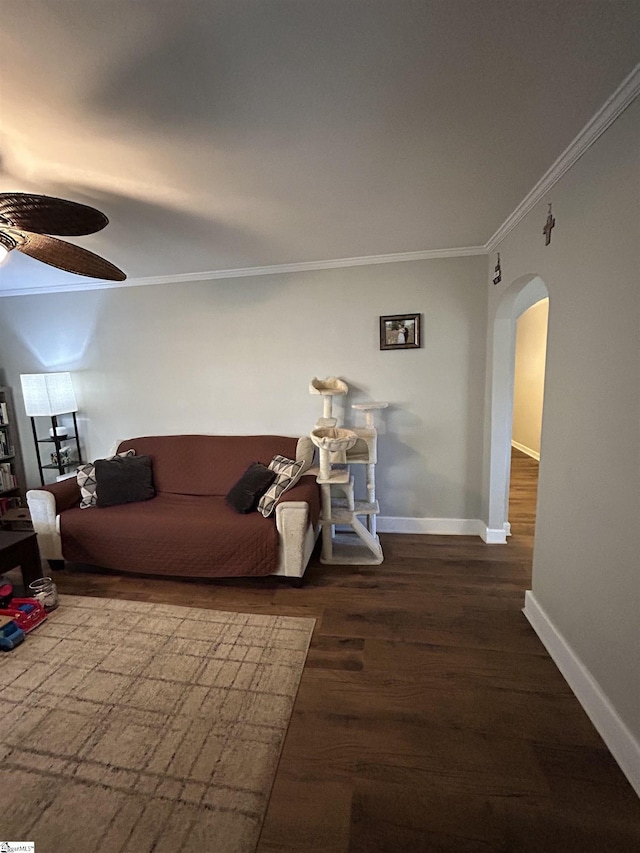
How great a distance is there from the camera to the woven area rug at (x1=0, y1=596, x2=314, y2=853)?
1.14 meters

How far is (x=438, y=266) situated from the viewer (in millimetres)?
2904

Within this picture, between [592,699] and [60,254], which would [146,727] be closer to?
[592,699]

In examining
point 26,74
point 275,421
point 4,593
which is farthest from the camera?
point 275,421

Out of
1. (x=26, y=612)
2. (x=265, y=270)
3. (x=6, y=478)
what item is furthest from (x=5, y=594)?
(x=265, y=270)

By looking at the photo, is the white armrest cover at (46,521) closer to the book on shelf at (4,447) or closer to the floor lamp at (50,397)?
the floor lamp at (50,397)

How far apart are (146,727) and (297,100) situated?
245cm

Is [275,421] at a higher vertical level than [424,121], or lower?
lower

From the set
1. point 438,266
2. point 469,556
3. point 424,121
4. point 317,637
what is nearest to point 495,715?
point 317,637

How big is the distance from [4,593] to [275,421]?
215cm

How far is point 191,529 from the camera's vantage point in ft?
7.88

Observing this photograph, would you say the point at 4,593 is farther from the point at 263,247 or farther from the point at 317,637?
the point at 263,247

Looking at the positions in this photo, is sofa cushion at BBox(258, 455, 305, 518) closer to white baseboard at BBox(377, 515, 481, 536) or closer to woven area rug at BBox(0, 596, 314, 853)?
woven area rug at BBox(0, 596, 314, 853)

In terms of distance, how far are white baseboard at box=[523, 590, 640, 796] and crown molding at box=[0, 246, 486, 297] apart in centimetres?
251

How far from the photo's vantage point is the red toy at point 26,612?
2.03m
